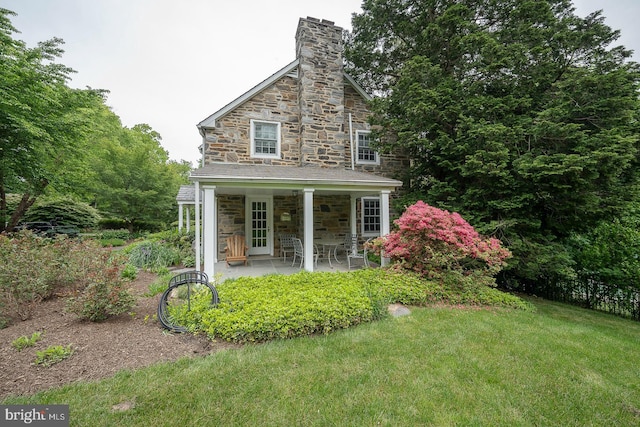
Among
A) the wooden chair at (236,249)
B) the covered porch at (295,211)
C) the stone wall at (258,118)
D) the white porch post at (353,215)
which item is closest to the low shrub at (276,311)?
the covered porch at (295,211)

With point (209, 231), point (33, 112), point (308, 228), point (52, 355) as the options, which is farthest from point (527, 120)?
point (33, 112)

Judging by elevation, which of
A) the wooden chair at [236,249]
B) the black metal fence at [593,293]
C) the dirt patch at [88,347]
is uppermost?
the wooden chair at [236,249]

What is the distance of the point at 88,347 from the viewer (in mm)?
3330

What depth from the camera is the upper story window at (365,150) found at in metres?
10.8

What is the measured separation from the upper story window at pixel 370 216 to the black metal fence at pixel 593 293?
18.0 ft

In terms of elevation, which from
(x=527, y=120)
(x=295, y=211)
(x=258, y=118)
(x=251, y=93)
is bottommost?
(x=295, y=211)

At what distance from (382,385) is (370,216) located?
8386 millimetres

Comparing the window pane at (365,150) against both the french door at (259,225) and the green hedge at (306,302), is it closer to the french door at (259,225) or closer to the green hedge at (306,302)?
the french door at (259,225)

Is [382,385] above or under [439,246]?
under

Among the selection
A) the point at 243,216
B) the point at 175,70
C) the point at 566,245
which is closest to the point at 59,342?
the point at 243,216

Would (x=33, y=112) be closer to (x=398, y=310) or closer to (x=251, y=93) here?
(x=251, y=93)

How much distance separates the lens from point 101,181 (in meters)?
16.8

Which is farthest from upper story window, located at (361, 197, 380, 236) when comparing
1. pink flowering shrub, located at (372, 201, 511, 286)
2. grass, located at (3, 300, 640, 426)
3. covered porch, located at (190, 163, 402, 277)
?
grass, located at (3, 300, 640, 426)

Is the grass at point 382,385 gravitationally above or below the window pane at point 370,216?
below
